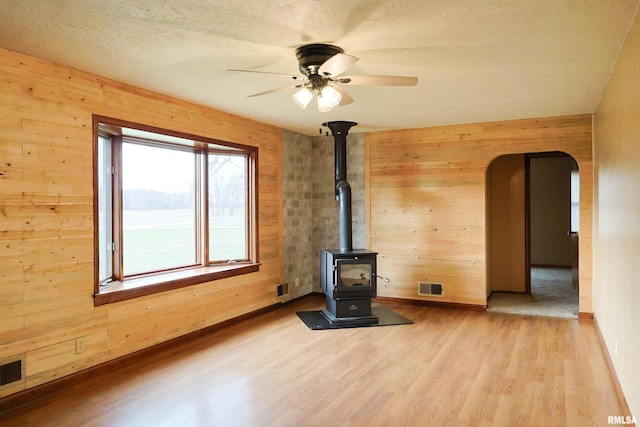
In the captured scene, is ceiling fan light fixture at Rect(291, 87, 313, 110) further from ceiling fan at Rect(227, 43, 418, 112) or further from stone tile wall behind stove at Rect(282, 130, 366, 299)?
stone tile wall behind stove at Rect(282, 130, 366, 299)

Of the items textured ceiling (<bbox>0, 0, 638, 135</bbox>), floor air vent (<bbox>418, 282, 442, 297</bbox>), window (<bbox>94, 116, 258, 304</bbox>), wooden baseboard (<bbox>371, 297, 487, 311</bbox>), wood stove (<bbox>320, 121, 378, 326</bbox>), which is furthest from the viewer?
floor air vent (<bbox>418, 282, 442, 297</bbox>)

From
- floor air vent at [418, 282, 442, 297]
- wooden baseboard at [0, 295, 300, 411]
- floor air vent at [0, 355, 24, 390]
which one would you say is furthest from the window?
floor air vent at [418, 282, 442, 297]

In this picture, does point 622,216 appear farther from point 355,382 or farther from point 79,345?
point 79,345

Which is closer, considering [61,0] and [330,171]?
Answer: [61,0]

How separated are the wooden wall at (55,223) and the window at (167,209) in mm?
124

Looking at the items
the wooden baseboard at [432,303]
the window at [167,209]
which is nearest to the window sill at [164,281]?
the window at [167,209]

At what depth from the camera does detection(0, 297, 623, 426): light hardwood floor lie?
279 cm

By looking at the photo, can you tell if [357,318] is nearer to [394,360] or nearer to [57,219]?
[394,360]

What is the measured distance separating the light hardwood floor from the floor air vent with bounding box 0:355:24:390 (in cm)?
17

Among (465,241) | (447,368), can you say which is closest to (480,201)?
(465,241)

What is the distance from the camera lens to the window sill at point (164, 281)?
3.65 metres

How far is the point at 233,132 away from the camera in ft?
16.5

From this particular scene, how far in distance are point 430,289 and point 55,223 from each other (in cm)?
437

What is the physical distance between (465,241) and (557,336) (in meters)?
1.58
